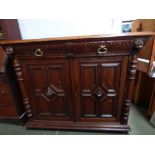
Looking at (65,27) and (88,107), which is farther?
(65,27)

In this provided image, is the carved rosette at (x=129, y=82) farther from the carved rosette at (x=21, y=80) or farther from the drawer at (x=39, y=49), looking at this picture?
the carved rosette at (x=21, y=80)

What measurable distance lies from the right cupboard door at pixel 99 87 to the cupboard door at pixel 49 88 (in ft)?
0.34

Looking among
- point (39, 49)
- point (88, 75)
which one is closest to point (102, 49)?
point (88, 75)

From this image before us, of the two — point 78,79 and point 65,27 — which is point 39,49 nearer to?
point 78,79

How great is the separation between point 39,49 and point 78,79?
47 cm

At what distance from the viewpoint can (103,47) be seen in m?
1.08

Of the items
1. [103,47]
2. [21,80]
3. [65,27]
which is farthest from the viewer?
[65,27]

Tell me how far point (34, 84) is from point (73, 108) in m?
0.50

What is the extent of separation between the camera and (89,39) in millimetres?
1055

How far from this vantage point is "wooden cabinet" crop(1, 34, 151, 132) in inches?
43.1

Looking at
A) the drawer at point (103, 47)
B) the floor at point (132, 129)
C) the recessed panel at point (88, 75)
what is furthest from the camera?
the floor at point (132, 129)

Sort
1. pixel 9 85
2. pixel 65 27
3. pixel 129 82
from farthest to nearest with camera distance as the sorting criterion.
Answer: pixel 65 27 → pixel 9 85 → pixel 129 82

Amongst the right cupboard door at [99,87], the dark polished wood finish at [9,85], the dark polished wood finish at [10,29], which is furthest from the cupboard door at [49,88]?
the dark polished wood finish at [10,29]

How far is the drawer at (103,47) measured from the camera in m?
1.06
